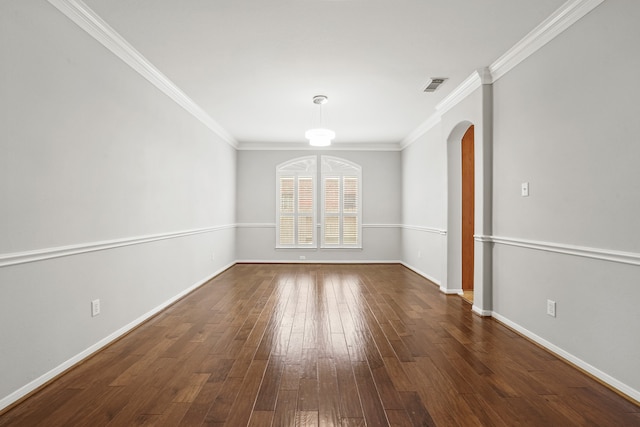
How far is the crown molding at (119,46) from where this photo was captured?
2.66 metres

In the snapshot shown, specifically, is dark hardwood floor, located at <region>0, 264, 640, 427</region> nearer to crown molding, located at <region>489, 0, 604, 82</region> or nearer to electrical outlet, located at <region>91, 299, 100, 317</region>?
electrical outlet, located at <region>91, 299, 100, 317</region>

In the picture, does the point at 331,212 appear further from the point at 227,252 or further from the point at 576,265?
the point at 576,265

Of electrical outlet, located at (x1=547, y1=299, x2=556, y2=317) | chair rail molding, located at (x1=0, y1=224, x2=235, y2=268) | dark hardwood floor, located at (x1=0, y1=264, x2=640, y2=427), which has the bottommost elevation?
dark hardwood floor, located at (x1=0, y1=264, x2=640, y2=427)

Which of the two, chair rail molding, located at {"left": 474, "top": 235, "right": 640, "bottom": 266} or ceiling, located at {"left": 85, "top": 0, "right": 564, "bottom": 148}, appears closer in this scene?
chair rail molding, located at {"left": 474, "top": 235, "right": 640, "bottom": 266}

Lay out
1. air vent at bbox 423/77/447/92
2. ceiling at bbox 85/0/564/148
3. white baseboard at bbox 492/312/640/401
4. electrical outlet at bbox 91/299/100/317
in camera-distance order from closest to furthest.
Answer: white baseboard at bbox 492/312/640/401 → ceiling at bbox 85/0/564/148 → electrical outlet at bbox 91/299/100/317 → air vent at bbox 423/77/447/92

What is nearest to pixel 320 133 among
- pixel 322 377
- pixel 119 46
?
pixel 119 46

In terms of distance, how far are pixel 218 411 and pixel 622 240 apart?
2.71 metres

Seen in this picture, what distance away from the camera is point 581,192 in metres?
2.69

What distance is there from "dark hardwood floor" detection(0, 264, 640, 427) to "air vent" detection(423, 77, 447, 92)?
2.72m

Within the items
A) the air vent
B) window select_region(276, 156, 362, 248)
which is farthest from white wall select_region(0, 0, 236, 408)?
window select_region(276, 156, 362, 248)

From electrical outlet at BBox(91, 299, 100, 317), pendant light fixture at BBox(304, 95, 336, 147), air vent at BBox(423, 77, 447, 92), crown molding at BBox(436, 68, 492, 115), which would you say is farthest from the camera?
pendant light fixture at BBox(304, 95, 336, 147)

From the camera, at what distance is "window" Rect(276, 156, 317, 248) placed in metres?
8.30

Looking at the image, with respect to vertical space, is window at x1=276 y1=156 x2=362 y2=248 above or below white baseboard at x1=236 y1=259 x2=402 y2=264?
above

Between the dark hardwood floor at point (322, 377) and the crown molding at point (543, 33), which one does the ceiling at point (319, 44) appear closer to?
the crown molding at point (543, 33)
